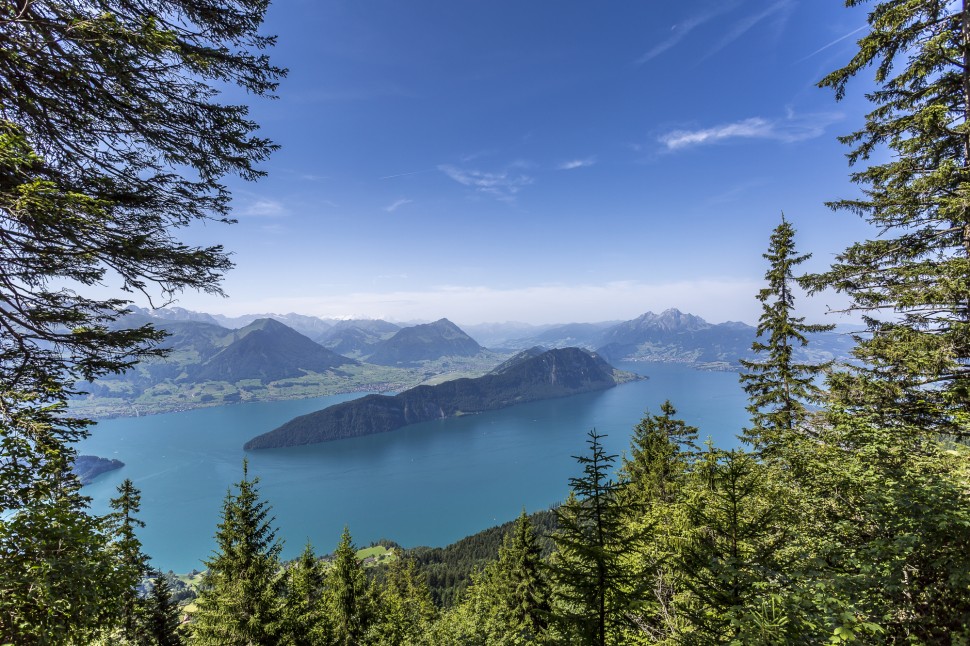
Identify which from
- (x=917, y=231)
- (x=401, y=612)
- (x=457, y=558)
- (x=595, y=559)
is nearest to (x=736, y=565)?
(x=595, y=559)

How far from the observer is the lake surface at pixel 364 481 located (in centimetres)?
10069

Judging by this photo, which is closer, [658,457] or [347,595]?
[658,457]

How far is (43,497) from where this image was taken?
18.0ft

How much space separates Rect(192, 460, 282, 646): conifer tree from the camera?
11844 millimetres

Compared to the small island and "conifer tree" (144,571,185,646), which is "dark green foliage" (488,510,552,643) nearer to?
"conifer tree" (144,571,185,646)

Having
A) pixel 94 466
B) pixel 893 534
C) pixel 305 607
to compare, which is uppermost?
pixel 893 534

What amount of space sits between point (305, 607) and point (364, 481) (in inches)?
5408

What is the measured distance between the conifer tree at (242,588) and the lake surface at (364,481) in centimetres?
7163

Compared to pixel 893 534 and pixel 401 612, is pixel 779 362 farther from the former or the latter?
pixel 401 612

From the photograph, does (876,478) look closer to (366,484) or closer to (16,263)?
(16,263)

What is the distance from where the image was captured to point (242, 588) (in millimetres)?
11922

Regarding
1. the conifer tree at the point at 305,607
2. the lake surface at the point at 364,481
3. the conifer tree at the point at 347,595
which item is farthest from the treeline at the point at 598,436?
the lake surface at the point at 364,481

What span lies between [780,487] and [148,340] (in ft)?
42.6

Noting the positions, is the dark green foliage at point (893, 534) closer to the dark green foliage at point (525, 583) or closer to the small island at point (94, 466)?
the dark green foliage at point (525, 583)
